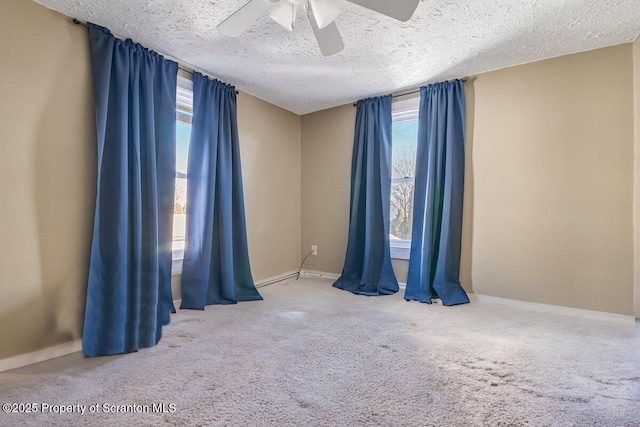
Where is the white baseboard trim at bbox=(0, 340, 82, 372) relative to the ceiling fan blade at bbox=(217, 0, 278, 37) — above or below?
below

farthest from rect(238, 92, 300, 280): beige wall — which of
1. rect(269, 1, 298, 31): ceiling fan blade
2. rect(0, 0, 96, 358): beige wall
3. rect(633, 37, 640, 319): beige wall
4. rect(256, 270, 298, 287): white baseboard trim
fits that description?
rect(633, 37, 640, 319): beige wall

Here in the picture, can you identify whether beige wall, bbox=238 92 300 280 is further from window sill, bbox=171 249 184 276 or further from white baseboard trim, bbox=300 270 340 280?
window sill, bbox=171 249 184 276

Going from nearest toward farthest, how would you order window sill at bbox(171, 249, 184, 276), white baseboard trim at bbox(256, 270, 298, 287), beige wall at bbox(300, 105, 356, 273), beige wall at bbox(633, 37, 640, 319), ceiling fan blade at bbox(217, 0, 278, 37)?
1. ceiling fan blade at bbox(217, 0, 278, 37)
2. beige wall at bbox(633, 37, 640, 319)
3. window sill at bbox(171, 249, 184, 276)
4. white baseboard trim at bbox(256, 270, 298, 287)
5. beige wall at bbox(300, 105, 356, 273)

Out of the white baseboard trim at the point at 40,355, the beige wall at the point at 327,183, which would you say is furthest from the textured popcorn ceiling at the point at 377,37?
the white baseboard trim at the point at 40,355

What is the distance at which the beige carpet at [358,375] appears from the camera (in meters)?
1.35

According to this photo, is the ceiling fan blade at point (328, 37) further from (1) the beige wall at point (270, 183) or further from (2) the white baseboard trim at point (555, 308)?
(2) the white baseboard trim at point (555, 308)

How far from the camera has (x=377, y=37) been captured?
2342mm

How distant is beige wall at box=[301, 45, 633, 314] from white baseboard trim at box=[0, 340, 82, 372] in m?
3.16

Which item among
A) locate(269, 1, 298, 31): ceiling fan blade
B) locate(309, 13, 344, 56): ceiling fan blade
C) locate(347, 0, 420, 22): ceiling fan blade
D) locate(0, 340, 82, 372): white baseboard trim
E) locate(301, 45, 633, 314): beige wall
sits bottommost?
locate(0, 340, 82, 372): white baseboard trim

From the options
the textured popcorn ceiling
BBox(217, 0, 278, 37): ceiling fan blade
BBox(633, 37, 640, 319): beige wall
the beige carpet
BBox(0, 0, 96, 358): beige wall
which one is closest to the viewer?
the beige carpet

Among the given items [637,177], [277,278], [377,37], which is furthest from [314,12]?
[277,278]

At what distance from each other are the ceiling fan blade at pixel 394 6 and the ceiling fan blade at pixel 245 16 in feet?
1.59

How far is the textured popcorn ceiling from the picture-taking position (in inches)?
78.6

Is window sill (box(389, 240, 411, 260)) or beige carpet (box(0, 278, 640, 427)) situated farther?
window sill (box(389, 240, 411, 260))
